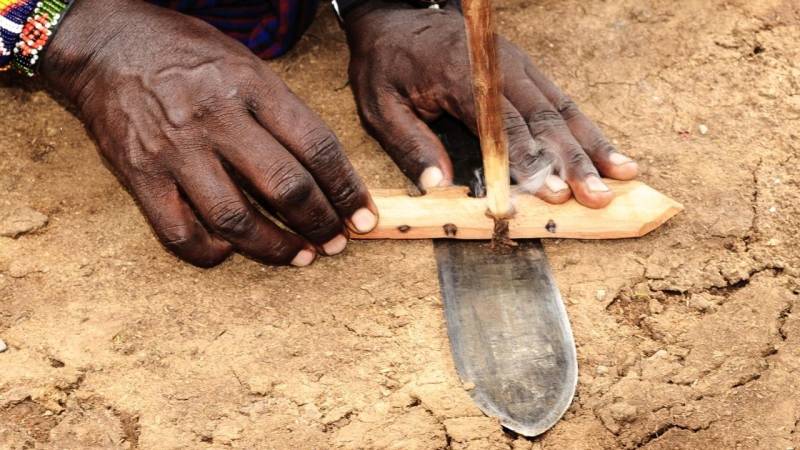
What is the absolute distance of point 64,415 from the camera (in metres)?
1.88

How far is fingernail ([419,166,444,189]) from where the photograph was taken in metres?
2.30

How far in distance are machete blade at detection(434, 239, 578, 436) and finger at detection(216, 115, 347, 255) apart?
1.13ft

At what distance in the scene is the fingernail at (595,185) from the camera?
2221 millimetres

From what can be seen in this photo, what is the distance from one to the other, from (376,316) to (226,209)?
1.39ft

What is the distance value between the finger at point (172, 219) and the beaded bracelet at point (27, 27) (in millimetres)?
454

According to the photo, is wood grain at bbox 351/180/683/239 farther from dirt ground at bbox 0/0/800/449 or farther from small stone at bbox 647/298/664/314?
small stone at bbox 647/298/664/314

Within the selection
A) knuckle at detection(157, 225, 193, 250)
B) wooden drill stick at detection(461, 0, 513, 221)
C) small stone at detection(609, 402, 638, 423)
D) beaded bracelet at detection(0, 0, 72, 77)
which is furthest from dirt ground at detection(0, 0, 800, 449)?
beaded bracelet at detection(0, 0, 72, 77)

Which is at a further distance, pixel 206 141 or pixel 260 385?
pixel 206 141

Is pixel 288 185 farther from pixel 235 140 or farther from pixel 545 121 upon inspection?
pixel 545 121

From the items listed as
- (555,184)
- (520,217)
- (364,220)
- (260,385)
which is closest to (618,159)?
(555,184)

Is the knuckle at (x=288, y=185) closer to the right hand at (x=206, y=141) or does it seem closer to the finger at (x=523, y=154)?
the right hand at (x=206, y=141)

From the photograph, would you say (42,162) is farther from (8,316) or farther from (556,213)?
(556,213)

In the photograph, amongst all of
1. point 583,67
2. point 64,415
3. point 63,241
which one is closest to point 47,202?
point 63,241

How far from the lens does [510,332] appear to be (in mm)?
2025
